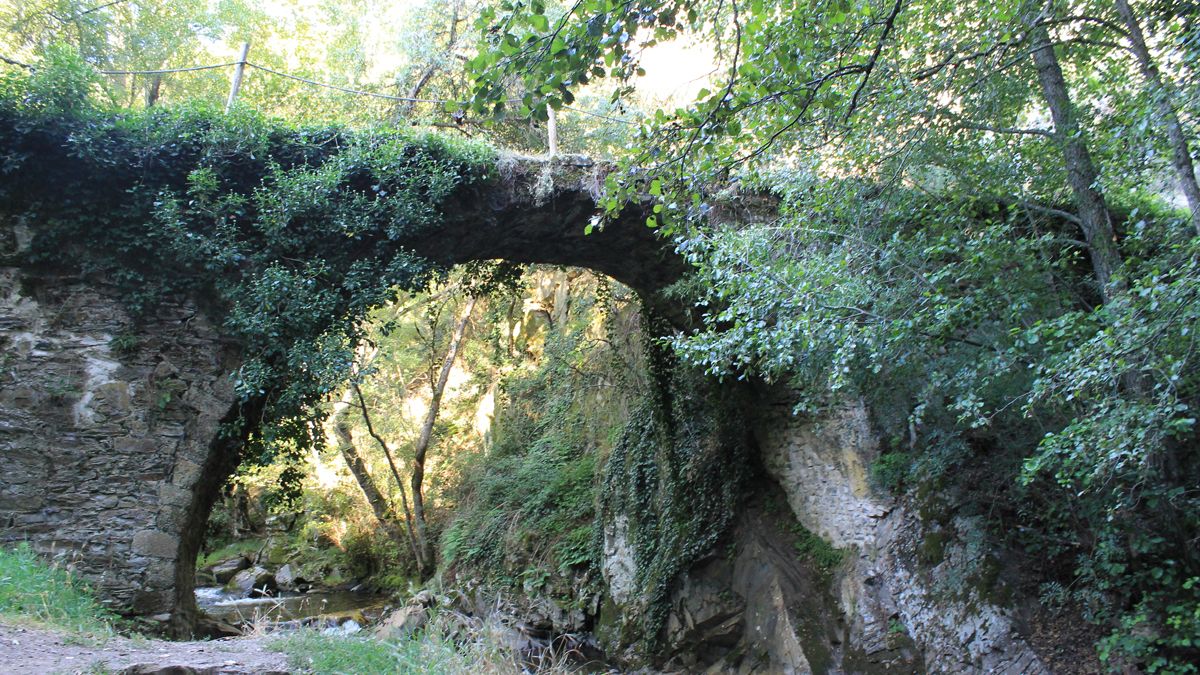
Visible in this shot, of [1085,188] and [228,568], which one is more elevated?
[1085,188]

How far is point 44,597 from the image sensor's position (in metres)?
4.59

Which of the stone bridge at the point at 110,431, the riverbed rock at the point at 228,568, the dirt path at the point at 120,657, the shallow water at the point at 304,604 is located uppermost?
the stone bridge at the point at 110,431

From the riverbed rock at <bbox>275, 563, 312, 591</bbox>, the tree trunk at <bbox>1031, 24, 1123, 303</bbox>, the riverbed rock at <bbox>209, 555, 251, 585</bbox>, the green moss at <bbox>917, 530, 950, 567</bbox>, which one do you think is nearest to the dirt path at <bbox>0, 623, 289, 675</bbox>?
the green moss at <bbox>917, 530, 950, 567</bbox>

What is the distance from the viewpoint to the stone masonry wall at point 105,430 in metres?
5.47

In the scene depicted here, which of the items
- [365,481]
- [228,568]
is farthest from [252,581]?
[365,481]

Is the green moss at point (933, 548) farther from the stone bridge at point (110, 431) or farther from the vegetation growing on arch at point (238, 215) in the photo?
the stone bridge at point (110, 431)

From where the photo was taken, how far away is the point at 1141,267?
3840mm

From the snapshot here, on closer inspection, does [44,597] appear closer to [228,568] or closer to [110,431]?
[110,431]

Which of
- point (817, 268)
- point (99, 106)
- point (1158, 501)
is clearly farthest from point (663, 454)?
point (99, 106)

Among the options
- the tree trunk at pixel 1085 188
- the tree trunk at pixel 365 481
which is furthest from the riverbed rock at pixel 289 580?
the tree trunk at pixel 1085 188

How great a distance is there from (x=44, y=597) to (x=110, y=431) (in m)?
1.48

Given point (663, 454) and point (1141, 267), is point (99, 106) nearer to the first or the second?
point (663, 454)

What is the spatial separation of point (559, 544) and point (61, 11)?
33.0 feet

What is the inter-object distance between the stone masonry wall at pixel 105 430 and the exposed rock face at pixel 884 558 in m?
5.30
